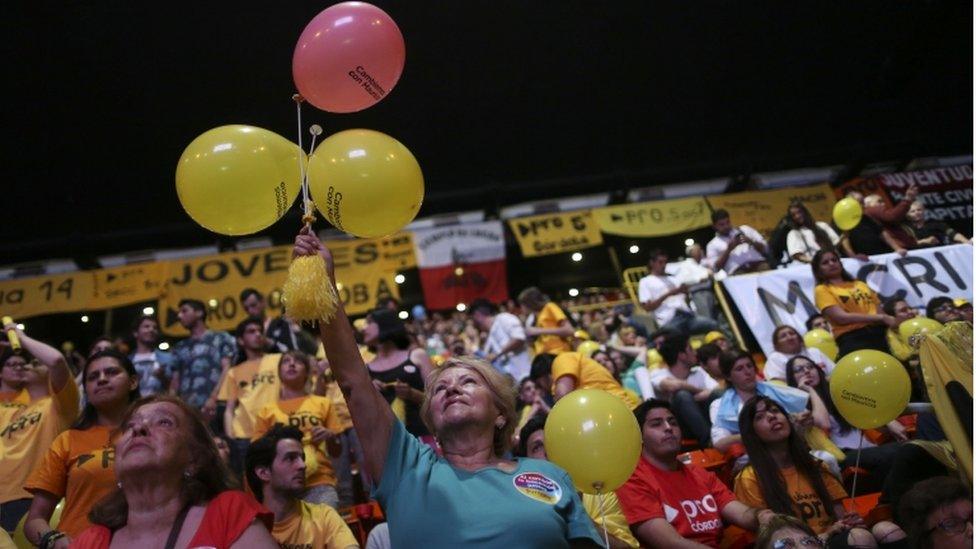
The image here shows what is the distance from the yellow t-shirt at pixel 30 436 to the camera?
3.22m

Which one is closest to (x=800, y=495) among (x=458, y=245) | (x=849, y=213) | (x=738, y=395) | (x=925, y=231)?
(x=738, y=395)

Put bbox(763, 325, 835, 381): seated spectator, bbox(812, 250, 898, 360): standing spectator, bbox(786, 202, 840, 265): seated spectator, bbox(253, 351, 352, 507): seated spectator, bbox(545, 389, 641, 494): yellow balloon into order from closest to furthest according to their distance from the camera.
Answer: bbox(545, 389, 641, 494): yellow balloon, bbox(253, 351, 352, 507): seated spectator, bbox(812, 250, 898, 360): standing spectator, bbox(763, 325, 835, 381): seated spectator, bbox(786, 202, 840, 265): seated spectator

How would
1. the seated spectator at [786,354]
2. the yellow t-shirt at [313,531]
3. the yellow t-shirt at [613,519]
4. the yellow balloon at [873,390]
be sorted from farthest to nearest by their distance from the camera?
the seated spectator at [786,354]
the yellow balloon at [873,390]
the yellow t-shirt at [313,531]
the yellow t-shirt at [613,519]

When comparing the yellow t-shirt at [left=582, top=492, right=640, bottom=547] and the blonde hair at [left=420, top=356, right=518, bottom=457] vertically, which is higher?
the blonde hair at [left=420, top=356, right=518, bottom=457]

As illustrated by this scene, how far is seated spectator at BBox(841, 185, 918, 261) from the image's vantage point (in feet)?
21.1

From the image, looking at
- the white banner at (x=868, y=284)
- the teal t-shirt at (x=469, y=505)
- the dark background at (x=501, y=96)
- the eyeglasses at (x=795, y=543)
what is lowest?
the eyeglasses at (x=795, y=543)

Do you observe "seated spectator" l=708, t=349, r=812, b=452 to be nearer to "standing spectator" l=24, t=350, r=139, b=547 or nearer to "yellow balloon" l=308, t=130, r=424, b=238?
"yellow balloon" l=308, t=130, r=424, b=238

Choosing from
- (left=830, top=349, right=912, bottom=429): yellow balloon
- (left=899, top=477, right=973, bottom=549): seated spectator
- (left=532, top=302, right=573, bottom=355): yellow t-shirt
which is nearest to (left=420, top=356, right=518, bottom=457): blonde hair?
(left=899, top=477, right=973, bottom=549): seated spectator

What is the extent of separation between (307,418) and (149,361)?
199 centimetres

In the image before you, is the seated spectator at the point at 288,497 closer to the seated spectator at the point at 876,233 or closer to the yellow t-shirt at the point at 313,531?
the yellow t-shirt at the point at 313,531

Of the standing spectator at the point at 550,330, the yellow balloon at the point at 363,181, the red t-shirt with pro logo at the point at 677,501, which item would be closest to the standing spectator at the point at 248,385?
the standing spectator at the point at 550,330

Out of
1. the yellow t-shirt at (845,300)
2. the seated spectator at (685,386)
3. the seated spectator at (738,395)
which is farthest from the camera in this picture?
the yellow t-shirt at (845,300)

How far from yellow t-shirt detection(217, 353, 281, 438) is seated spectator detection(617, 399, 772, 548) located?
97.1 inches

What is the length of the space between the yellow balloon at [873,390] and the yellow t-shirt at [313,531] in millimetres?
2357
